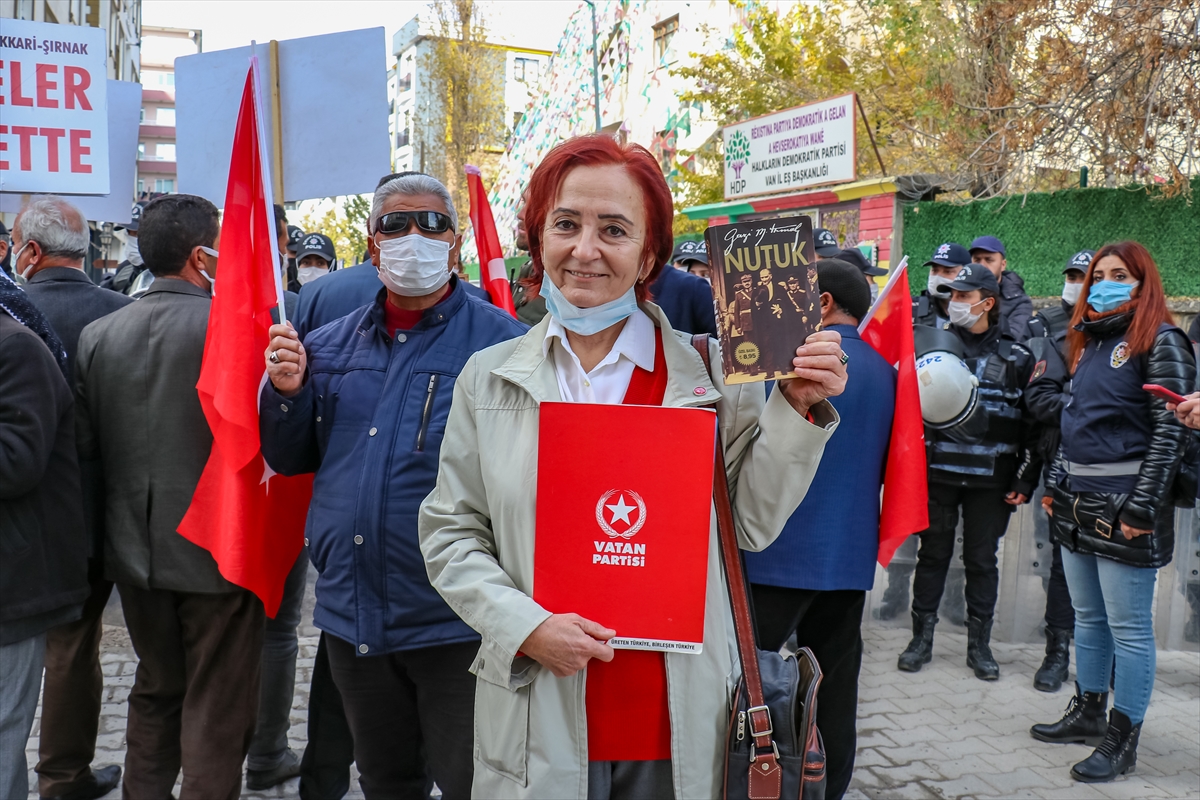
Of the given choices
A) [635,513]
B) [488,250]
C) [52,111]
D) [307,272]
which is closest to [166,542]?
[635,513]

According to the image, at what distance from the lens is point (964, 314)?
571 cm

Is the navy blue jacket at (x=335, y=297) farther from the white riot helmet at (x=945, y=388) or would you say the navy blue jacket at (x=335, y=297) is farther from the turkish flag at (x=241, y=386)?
the white riot helmet at (x=945, y=388)

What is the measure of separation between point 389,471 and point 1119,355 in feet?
11.1

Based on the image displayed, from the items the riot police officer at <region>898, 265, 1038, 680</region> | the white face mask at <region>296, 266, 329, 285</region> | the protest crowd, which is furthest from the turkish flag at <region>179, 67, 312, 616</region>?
the white face mask at <region>296, 266, 329, 285</region>

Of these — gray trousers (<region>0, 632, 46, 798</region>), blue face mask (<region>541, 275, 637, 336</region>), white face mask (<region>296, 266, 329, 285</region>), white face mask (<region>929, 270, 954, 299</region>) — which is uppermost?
white face mask (<region>296, 266, 329, 285</region>)

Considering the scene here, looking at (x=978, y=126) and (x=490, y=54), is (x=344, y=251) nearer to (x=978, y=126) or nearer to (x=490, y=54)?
(x=490, y=54)

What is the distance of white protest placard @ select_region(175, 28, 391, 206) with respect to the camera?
3.81m

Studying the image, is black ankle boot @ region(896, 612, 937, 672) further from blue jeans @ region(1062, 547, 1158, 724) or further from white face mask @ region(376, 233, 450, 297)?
white face mask @ region(376, 233, 450, 297)

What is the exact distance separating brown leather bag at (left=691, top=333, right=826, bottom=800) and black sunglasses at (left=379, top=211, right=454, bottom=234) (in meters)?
1.51

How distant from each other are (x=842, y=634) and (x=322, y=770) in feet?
6.57

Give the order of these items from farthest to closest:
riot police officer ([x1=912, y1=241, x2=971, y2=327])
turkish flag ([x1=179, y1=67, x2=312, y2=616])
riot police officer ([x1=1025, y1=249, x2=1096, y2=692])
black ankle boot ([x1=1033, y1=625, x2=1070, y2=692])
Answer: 1. riot police officer ([x1=912, y1=241, x2=971, y2=327])
2. black ankle boot ([x1=1033, y1=625, x2=1070, y2=692])
3. riot police officer ([x1=1025, y1=249, x2=1096, y2=692])
4. turkish flag ([x1=179, y1=67, x2=312, y2=616])

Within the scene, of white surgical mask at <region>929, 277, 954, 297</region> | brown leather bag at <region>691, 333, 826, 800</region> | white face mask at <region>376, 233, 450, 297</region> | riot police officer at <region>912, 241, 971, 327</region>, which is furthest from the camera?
riot police officer at <region>912, 241, 971, 327</region>

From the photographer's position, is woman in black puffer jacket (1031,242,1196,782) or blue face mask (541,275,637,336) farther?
woman in black puffer jacket (1031,242,1196,782)

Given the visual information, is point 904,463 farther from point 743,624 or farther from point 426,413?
point 743,624
